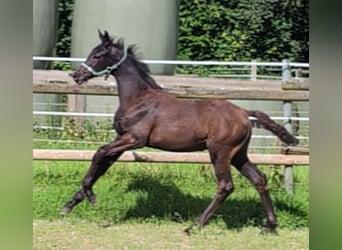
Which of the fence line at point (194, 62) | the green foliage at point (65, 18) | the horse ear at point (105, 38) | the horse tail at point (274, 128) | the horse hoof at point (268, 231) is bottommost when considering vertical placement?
the horse hoof at point (268, 231)

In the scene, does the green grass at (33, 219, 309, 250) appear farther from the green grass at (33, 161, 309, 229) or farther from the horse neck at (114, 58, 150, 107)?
the horse neck at (114, 58, 150, 107)

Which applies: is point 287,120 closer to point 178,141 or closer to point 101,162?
point 178,141

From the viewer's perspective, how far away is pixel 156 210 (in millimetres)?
3775

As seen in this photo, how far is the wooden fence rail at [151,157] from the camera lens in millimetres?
3717

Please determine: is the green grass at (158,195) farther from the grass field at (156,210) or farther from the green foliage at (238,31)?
the green foliage at (238,31)

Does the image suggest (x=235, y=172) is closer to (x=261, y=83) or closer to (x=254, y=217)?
(x=254, y=217)

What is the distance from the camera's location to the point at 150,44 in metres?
3.93

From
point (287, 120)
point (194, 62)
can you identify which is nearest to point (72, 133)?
point (194, 62)

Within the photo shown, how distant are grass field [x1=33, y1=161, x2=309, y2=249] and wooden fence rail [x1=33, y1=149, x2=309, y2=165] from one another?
0.03 metres

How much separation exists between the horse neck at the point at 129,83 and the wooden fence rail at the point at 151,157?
0.31m

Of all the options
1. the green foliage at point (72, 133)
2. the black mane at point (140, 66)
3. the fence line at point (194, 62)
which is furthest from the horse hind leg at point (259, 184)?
the green foliage at point (72, 133)

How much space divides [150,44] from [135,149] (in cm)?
67
